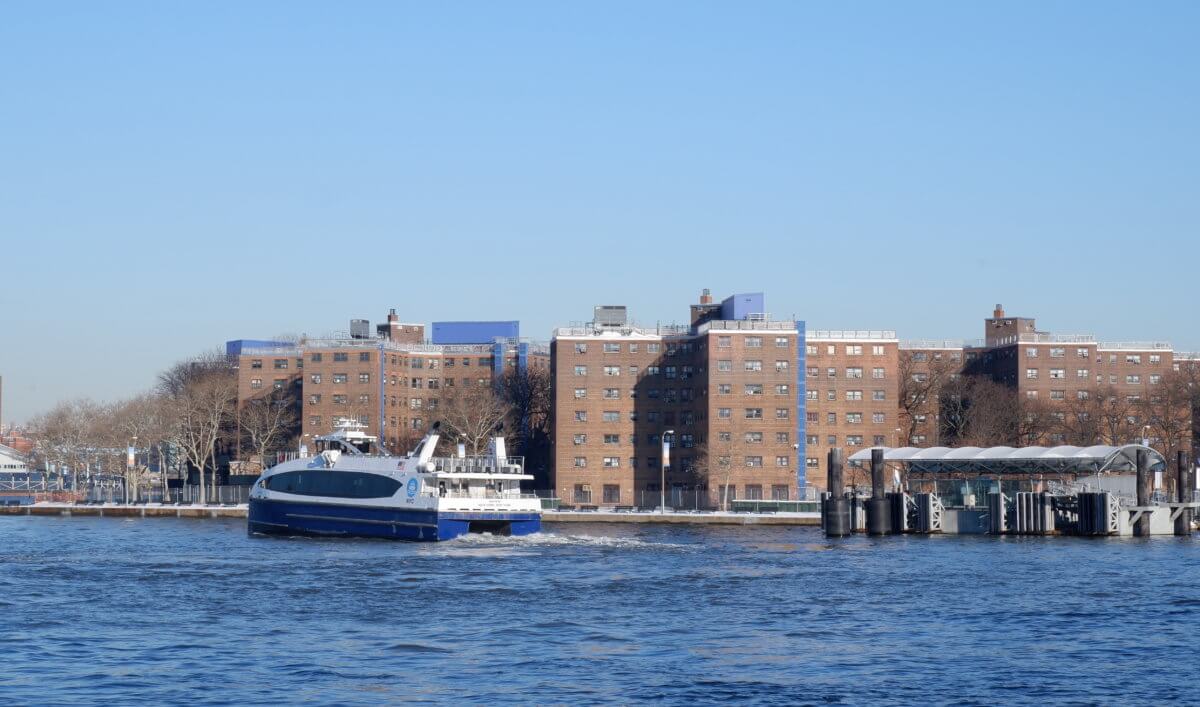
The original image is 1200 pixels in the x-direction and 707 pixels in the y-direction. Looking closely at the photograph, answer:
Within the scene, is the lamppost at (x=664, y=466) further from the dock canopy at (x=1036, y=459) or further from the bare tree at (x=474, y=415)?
the dock canopy at (x=1036, y=459)

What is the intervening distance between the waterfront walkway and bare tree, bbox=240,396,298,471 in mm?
16272

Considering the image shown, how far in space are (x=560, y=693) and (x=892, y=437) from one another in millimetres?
110608

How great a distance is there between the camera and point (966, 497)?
306ft

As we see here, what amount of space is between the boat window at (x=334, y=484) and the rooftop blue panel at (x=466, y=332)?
9333 cm

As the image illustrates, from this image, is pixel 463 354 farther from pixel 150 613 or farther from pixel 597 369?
pixel 150 613

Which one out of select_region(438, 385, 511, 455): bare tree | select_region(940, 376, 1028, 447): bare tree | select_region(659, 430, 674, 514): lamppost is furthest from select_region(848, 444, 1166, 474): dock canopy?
select_region(438, 385, 511, 455): bare tree

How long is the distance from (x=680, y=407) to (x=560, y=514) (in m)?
27.2

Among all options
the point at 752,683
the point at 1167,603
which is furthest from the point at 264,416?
the point at 752,683

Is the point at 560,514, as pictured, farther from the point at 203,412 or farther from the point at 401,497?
the point at 203,412

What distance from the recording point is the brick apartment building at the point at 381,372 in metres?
153

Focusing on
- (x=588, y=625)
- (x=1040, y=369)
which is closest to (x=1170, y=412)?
(x=1040, y=369)

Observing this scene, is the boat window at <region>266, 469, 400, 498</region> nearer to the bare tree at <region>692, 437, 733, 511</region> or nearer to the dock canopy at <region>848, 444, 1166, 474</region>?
the dock canopy at <region>848, 444, 1166, 474</region>

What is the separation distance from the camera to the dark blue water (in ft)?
108

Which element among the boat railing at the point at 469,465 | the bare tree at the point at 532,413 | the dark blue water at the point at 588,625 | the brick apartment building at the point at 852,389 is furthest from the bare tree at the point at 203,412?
the dark blue water at the point at 588,625
